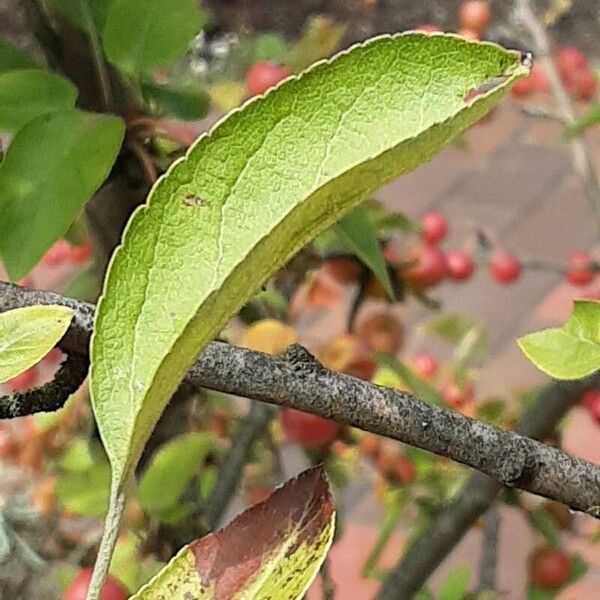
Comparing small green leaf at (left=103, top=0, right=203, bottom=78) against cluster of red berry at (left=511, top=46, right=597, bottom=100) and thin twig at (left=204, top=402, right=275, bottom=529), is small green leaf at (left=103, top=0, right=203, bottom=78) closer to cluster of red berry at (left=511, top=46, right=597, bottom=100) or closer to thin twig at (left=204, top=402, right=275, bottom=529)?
thin twig at (left=204, top=402, right=275, bottom=529)

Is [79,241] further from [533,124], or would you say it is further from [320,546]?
[533,124]

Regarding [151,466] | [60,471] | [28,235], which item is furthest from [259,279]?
[60,471]

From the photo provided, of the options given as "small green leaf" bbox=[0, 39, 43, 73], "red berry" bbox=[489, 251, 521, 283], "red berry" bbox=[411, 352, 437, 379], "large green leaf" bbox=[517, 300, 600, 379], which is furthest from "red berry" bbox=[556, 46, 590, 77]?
"large green leaf" bbox=[517, 300, 600, 379]

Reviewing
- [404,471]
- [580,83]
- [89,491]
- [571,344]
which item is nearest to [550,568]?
[404,471]

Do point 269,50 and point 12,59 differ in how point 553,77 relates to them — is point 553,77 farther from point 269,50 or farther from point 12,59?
point 12,59

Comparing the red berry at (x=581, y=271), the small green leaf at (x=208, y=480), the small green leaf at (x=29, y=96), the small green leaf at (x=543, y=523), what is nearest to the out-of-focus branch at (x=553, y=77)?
the red berry at (x=581, y=271)
